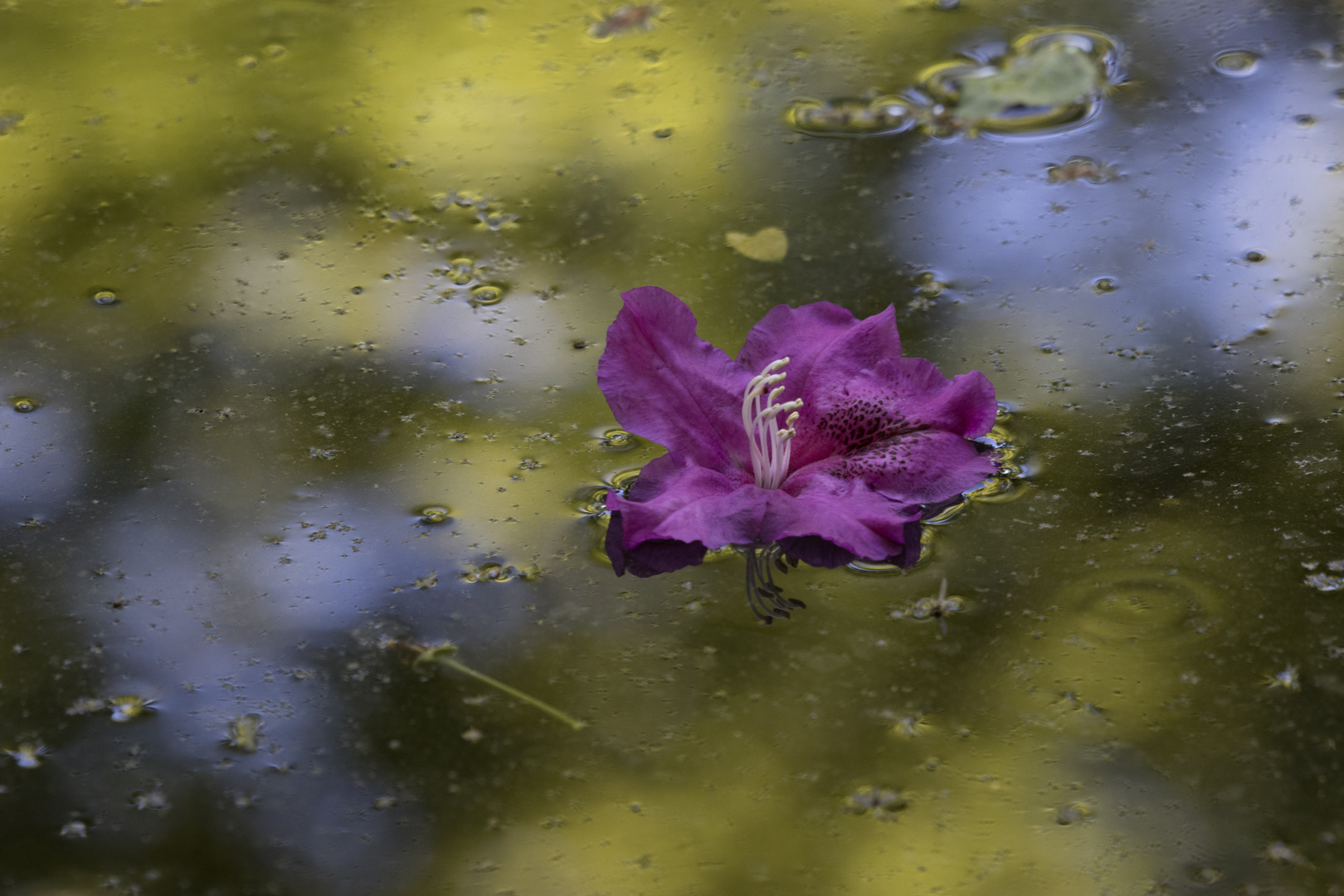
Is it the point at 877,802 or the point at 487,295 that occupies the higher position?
the point at 487,295

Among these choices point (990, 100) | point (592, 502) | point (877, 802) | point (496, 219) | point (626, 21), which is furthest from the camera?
point (626, 21)

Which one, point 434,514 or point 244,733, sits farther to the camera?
point 434,514

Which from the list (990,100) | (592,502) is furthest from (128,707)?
(990,100)

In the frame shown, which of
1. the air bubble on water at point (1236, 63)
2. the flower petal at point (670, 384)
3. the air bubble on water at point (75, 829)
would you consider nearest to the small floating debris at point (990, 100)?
the air bubble on water at point (1236, 63)

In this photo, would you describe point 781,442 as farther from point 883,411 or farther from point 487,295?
point 487,295

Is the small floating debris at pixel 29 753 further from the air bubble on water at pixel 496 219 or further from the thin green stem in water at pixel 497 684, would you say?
the air bubble on water at pixel 496 219

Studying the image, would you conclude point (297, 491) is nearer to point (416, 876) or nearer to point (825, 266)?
point (416, 876)
